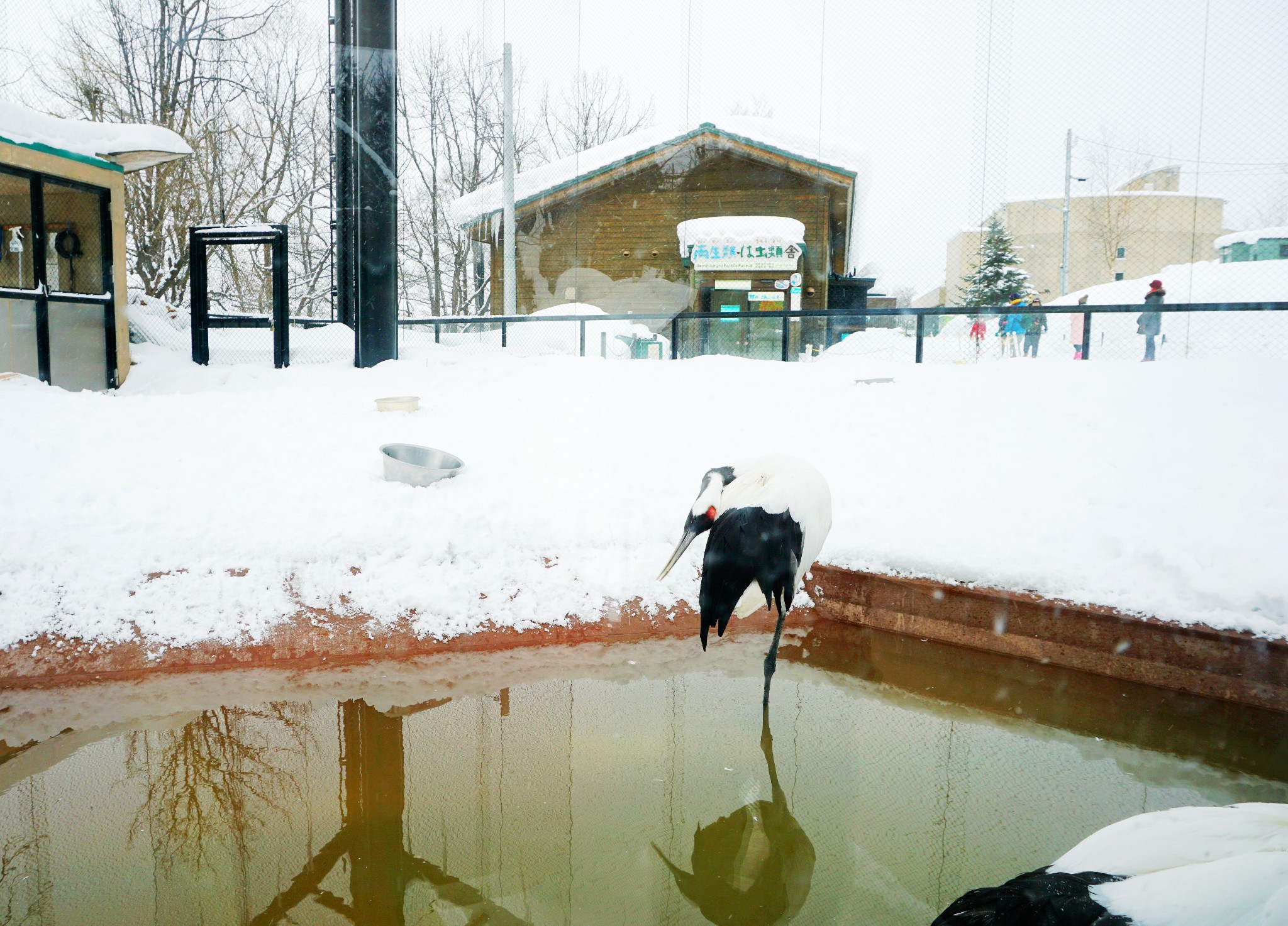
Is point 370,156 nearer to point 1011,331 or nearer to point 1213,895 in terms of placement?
point 1011,331

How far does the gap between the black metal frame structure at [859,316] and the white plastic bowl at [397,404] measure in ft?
13.3

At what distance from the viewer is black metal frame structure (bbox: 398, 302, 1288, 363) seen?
7672 mm

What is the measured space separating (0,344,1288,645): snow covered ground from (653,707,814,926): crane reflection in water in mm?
1881

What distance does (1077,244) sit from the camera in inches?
375

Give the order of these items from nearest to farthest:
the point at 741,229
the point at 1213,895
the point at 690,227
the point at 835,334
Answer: the point at 1213,895 < the point at 835,334 < the point at 741,229 < the point at 690,227

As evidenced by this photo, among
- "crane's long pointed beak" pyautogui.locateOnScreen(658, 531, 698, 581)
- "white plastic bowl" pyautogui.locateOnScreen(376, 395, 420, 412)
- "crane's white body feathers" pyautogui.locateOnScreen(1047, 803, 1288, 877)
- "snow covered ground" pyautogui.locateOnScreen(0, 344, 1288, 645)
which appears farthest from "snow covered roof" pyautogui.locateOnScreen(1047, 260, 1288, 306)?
"crane's white body feathers" pyautogui.locateOnScreen(1047, 803, 1288, 877)

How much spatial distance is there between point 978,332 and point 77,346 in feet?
33.8

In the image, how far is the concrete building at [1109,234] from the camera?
25.6 feet

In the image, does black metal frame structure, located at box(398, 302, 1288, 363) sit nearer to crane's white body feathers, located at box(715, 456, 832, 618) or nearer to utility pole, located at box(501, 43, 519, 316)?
utility pole, located at box(501, 43, 519, 316)

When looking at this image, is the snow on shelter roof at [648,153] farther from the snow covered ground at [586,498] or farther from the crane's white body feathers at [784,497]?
the crane's white body feathers at [784,497]

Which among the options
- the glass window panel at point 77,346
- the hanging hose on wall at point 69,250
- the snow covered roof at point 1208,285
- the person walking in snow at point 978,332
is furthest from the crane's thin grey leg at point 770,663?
the hanging hose on wall at point 69,250

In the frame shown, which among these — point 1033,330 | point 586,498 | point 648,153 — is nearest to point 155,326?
point 648,153

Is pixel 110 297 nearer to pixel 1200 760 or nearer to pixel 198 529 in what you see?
pixel 198 529

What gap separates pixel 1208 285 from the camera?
7.93m
